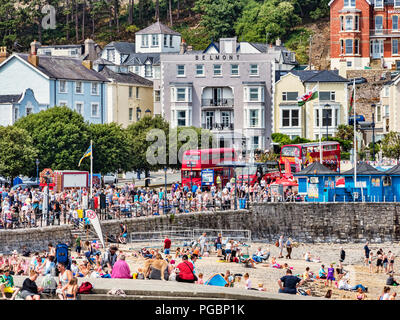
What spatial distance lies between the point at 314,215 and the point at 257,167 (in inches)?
418

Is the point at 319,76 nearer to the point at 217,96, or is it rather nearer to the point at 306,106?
the point at 306,106

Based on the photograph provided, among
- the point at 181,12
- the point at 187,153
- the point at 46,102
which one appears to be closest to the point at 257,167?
the point at 187,153

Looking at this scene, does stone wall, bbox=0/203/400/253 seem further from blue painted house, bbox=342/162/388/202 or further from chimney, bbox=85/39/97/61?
chimney, bbox=85/39/97/61

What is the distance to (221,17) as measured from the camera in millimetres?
112062

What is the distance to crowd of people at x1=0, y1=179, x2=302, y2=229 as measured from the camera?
40.9 metres

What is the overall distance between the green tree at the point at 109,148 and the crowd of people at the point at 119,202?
11.1m

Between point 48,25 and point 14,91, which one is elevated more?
point 48,25

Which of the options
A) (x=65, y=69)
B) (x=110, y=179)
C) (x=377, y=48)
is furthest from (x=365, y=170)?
(x=377, y=48)

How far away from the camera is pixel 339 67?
9538 cm

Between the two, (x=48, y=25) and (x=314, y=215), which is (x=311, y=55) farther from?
(x=314, y=215)

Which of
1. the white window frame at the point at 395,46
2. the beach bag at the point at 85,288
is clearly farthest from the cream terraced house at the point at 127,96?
the beach bag at the point at 85,288

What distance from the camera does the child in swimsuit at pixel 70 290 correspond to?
66.7ft

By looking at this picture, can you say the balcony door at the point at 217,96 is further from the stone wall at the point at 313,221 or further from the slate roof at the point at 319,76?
the stone wall at the point at 313,221

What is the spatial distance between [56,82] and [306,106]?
833 inches
